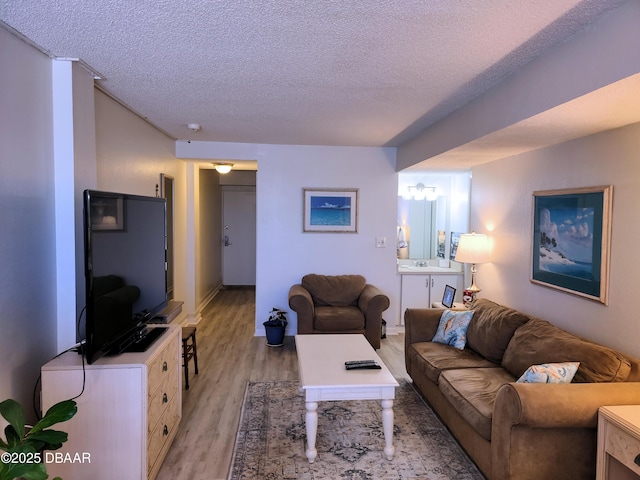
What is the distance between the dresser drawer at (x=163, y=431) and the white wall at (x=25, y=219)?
68cm

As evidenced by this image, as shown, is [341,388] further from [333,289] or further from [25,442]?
[333,289]

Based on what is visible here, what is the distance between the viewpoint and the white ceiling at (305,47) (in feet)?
5.66

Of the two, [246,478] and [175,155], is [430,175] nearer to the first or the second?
[175,155]

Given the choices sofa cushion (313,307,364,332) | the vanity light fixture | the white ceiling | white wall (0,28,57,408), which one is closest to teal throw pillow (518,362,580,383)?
the white ceiling

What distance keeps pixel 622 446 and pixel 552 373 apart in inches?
18.3

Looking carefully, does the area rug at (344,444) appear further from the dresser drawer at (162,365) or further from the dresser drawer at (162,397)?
the dresser drawer at (162,365)

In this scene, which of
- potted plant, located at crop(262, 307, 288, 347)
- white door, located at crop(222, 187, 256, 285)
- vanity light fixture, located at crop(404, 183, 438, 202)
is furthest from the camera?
white door, located at crop(222, 187, 256, 285)

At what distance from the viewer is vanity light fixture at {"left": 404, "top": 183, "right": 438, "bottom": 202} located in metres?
5.64

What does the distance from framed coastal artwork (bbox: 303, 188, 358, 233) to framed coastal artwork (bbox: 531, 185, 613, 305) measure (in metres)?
2.29

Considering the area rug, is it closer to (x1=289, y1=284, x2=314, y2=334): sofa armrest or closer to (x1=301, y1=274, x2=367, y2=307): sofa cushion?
(x1=289, y1=284, x2=314, y2=334): sofa armrest

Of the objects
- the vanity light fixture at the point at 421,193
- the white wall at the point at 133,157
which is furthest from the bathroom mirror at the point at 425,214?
the white wall at the point at 133,157

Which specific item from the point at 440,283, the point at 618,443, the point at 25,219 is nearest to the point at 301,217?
the point at 440,283

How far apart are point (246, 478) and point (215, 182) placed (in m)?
6.06

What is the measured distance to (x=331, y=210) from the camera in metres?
5.14
